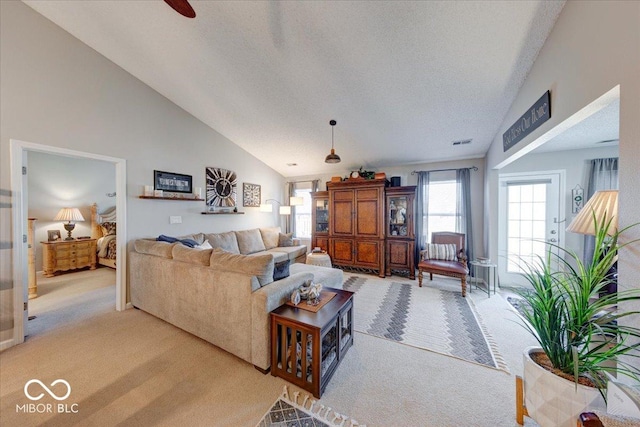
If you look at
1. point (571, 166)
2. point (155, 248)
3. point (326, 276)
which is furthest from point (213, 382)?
point (571, 166)

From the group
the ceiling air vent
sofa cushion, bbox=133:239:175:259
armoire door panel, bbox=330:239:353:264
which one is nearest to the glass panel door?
the ceiling air vent

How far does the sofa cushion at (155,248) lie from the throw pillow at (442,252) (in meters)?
3.96

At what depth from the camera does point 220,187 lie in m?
4.52

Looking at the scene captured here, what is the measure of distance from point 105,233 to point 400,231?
6.76 m

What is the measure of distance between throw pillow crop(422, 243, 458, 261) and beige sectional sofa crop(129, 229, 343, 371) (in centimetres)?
223

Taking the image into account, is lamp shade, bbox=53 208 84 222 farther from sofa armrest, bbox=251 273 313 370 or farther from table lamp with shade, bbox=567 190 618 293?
table lamp with shade, bbox=567 190 618 293

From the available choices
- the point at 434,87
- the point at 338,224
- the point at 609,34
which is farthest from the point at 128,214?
the point at 609,34

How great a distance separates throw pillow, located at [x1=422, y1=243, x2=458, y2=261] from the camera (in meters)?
3.99

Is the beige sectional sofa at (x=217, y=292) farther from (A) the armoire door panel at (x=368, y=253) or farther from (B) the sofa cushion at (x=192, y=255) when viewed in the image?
(A) the armoire door panel at (x=368, y=253)

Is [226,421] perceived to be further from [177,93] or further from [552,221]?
[552,221]

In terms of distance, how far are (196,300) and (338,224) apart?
3240 millimetres

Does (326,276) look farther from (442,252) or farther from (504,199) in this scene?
(504,199)

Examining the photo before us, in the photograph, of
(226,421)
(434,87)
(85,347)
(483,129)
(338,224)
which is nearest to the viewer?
(226,421)

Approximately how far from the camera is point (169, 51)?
2701mm
